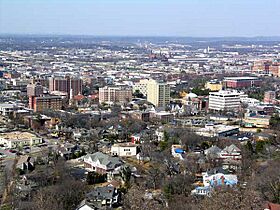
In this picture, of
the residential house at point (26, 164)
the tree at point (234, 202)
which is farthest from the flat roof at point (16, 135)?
the tree at point (234, 202)

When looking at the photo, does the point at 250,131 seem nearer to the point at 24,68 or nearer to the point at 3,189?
the point at 3,189

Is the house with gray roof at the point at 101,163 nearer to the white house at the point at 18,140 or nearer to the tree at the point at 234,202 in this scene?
the white house at the point at 18,140

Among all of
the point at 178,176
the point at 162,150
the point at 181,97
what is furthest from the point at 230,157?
the point at 181,97

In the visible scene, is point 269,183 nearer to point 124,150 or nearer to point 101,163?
point 101,163

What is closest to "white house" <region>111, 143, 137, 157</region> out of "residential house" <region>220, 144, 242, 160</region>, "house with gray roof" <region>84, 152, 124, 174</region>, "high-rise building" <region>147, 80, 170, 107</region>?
"house with gray roof" <region>84, 152, 124, 174</region>

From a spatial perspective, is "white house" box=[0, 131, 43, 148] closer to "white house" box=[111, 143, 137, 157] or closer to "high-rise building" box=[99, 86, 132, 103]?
"white house" box=[111, 143, 137, 157]

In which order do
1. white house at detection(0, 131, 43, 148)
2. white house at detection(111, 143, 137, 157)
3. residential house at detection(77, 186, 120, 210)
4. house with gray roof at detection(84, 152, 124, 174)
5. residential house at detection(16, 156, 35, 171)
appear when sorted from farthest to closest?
white house at detection(0, 131, 43, 148), white house at detection(111, 143, 137, 157), house with gray roof at detection(84, 152, 124, 174), residential house at detection(16, 156, 35, 171), residential house at detection(77, 186, 120, 210)
